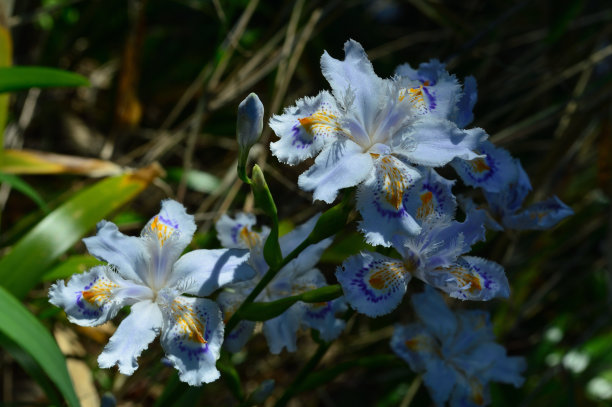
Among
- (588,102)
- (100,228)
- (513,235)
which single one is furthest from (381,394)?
(100,228)

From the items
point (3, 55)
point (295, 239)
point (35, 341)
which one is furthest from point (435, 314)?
point (3, 55)

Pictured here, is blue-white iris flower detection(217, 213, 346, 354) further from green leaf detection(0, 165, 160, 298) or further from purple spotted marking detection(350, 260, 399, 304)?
green leaf detection(0, 165, 160, 298)

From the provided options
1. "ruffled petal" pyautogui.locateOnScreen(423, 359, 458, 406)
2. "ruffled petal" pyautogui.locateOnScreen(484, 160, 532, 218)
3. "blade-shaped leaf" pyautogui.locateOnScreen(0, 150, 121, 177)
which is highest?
"ruffled petal" pyautogui.locateOnScreen(484, 160, 532, 218)

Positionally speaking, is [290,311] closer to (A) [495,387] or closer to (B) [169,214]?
(B) [169,214]

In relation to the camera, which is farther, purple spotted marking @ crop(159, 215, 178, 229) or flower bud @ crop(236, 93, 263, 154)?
purple spotted marking @ crop(159, 215, 178, 229)

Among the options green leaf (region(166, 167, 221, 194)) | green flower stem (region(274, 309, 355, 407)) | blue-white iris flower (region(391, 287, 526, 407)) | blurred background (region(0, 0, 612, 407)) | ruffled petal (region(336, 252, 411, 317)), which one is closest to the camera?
ruffled petal (region(336, 252, 411, 317))

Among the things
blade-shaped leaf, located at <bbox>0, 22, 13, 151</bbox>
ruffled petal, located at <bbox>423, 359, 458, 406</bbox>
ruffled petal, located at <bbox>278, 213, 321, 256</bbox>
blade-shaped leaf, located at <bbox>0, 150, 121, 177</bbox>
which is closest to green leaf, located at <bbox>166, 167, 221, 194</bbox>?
blade-shaped leaf, located at <bbox>0, 150, 121, 177</bbox>

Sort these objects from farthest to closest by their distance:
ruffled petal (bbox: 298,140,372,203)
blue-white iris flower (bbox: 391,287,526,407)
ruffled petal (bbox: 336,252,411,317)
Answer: blue-white iris flower (bbox: 391,287,526,407)
ruffled petal (bbox: 336,252,411,317)
ruffled petal (bbox: 298,140,372,203)
